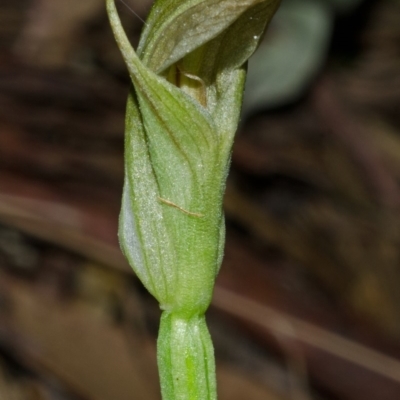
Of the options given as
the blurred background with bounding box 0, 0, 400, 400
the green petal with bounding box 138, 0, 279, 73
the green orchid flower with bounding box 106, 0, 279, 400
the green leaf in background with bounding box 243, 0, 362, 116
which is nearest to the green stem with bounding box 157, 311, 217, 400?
the green orchid flower with bounding box 106, 0, 279, 400

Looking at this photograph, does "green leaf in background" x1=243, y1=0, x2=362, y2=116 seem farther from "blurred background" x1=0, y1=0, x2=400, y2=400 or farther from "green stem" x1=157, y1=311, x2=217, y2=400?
"green stem" x1=157, y1=311, x2=217, y2=400

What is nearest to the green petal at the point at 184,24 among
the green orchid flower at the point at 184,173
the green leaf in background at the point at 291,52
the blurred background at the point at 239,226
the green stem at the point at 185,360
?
the green orchid flower at the point at 184,173

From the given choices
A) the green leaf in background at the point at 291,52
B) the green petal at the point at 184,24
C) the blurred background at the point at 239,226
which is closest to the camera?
the green petal at the point at 184,24

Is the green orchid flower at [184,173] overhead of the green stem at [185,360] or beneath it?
overhead

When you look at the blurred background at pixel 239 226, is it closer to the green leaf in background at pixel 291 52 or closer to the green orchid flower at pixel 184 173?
the green leaf in background at pixel 291 52

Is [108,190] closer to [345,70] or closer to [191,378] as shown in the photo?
[191,378]

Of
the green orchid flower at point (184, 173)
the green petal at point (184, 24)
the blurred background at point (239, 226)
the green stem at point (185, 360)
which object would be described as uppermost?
the green petal at point (184, 24)

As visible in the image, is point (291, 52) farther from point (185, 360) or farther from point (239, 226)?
point (185, 360)
